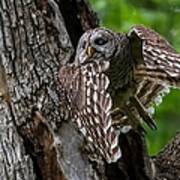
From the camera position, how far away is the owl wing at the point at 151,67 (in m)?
3.42

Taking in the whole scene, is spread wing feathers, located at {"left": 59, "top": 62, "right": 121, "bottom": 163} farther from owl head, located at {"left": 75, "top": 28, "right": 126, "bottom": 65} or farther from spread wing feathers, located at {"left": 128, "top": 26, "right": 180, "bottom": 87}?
spread wing feathers, located at {"left": 128, "top": 26, "right": 180, "bottom": 87}

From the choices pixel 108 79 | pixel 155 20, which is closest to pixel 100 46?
pixel 108 79

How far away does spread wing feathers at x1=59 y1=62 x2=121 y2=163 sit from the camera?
3.19 metres

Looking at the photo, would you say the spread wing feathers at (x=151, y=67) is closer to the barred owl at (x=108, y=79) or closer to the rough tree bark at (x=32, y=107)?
the barred owl at (x=108, y=79)

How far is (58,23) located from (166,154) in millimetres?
759

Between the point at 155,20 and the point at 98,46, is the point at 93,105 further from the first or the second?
the point at 155,20

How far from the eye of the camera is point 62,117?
3.46 m

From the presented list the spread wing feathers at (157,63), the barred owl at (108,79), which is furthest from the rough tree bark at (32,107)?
the spread wing feathers at (157,63)

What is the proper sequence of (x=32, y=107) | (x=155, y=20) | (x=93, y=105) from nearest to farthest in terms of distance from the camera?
1. (x=93, y=105)
2. (x=32, y=107)
3. (x=155, y=20)

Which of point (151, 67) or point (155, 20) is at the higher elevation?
point (151, 67)

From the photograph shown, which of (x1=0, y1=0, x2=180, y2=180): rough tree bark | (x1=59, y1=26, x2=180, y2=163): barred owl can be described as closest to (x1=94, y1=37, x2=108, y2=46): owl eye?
(x1=59, y1=26, x2=180, y2=163): barred owl

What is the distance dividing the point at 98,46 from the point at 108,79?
4.8 inches

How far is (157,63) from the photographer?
349 centimetres

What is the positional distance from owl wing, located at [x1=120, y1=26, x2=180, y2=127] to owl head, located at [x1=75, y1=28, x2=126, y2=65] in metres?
0.08
